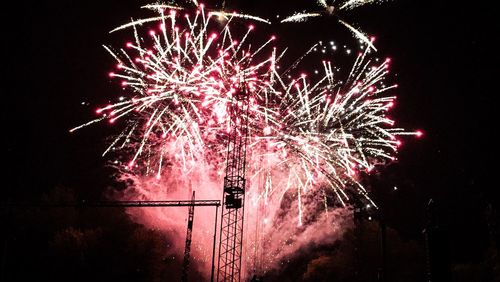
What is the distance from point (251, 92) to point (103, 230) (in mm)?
13801

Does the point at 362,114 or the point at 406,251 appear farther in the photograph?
the point at 406,251

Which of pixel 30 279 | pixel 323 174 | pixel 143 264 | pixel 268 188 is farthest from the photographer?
pixel 143 264

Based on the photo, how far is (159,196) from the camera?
20.8 meters

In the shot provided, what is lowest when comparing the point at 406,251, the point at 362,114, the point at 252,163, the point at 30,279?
the point at 30,279

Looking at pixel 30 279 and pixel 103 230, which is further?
pixel 103 230

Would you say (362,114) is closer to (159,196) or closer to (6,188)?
(159,196)

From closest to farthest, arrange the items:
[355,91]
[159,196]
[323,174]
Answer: [355,91], [323,174], [159,196]

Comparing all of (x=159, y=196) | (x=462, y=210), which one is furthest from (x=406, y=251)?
(x=159, y=196)

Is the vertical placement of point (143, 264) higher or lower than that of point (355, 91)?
lower

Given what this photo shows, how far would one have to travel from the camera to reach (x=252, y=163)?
60.2 feet

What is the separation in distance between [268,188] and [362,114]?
17.0 feet

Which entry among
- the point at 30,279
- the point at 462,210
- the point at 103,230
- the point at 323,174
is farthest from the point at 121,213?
the point at 462,210

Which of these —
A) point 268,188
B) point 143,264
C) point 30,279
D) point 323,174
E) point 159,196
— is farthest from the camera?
point 143,264

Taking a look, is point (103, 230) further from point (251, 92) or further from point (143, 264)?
point (251, 92)
